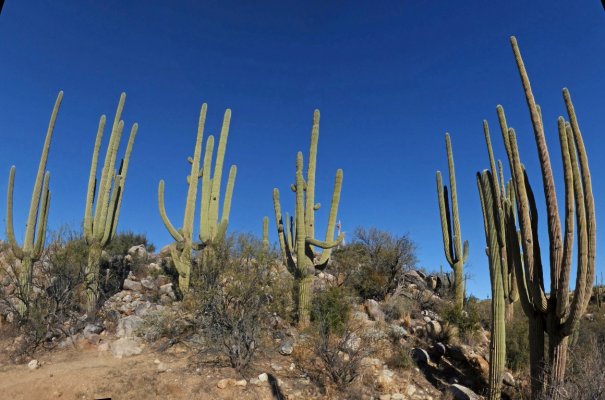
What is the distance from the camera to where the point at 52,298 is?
10.5 meters

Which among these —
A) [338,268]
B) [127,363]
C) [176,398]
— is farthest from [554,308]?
[338,268]

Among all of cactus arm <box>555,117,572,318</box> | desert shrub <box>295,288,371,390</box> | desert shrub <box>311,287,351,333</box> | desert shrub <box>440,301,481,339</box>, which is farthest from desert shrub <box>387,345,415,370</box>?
cactus arm <box>555,117,572,318</box>

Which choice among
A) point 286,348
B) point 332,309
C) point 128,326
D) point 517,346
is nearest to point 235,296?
point 286,348

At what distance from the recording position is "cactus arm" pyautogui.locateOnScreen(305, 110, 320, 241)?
441 inches

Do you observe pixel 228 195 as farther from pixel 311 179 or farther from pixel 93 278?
pixel 93 278

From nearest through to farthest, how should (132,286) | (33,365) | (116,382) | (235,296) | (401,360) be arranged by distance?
(116,382)
(33,365)
(401,360)
(235,296)
(132,286)

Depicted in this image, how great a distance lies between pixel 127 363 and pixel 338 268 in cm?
807

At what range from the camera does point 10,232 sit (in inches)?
480

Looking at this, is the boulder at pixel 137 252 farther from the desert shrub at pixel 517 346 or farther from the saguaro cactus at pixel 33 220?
the desert shrub at pixel 517 346

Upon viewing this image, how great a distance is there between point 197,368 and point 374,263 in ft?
25.7

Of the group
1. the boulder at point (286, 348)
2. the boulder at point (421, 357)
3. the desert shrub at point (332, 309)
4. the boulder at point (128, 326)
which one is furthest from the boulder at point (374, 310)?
the boulder at point (128, 326)

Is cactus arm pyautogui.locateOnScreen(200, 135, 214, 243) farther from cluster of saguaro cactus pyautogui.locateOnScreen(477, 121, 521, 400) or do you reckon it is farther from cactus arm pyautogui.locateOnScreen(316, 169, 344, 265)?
cluster of saguaro cactus pyautogui.locateOnScreen(477, 121, 521, 400)

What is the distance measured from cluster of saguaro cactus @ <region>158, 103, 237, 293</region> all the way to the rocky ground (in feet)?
5.30

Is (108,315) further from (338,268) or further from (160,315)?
(338,268)
